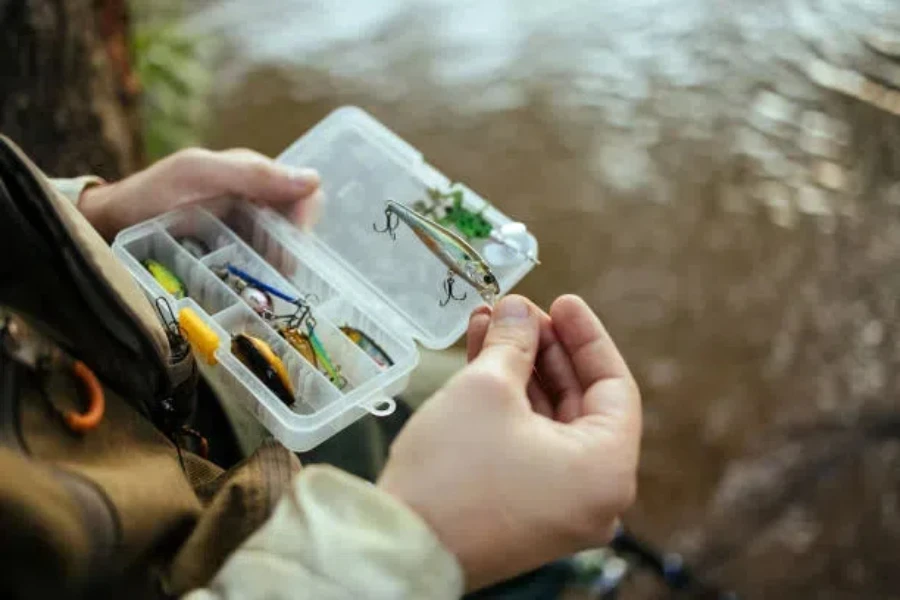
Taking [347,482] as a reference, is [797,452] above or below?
below

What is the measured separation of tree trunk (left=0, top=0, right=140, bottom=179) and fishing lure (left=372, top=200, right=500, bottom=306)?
0.53 meters

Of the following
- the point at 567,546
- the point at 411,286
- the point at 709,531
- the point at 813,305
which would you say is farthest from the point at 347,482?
the point at 813,305

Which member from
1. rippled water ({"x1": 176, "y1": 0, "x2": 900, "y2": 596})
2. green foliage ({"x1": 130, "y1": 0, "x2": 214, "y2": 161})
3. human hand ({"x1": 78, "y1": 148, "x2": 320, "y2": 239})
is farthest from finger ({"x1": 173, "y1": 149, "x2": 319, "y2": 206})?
Answer: green foliage ({"x1": 130, "y1": 0, "x2": 214, "y2": 161})

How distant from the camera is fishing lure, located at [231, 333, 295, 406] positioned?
2.00ft

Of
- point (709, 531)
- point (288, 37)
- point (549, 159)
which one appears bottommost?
point (709, 531)

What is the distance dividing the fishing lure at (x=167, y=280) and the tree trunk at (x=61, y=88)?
1.50 feet

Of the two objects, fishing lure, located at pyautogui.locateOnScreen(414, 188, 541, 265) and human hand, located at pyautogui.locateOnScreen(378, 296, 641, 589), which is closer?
human hand, located at pyautogui.locateOnScreen(378, 296, 641, 589)

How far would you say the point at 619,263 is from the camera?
128 centimetres

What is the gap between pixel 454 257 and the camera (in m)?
0.67

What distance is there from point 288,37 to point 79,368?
1114mm

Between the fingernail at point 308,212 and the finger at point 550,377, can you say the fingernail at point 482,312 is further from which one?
the fingernail at point 308,212

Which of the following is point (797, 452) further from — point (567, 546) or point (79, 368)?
point (79, 368)

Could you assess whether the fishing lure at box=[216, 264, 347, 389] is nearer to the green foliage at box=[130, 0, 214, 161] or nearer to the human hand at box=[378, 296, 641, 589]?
the human hand at box=[378, 296, 641, 589]

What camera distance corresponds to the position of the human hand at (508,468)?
468 millimetres
